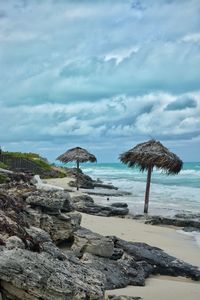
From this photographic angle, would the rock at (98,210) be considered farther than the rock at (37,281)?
Yes

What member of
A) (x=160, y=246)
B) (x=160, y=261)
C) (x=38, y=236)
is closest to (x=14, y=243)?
(x=38, y=236)

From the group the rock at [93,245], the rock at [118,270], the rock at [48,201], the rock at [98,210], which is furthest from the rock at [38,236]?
the rock at [98,210]

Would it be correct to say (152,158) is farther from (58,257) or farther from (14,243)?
(14,243)

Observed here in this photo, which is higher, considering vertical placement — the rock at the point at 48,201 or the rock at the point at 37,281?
the rock at the point at 48,201

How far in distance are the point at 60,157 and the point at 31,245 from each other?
2502 cm

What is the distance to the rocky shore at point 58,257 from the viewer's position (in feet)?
16.9

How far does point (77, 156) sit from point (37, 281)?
26.1m

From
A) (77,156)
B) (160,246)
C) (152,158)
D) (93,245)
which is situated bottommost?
(160,246)

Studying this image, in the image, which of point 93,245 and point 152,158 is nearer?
point 93,245

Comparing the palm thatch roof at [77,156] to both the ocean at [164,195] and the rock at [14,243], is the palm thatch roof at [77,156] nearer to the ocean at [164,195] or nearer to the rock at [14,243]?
A: the ocean at [164,195]

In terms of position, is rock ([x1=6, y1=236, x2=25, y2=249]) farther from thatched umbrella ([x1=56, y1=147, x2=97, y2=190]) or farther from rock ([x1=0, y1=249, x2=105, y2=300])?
thatched umbrella ([x1=56, y1=147, x2=97, y2=190])

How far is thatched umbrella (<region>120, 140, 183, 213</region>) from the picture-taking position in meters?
20.2

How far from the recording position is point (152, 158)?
20.1 meters

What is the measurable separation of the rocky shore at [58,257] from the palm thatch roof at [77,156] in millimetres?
18726
